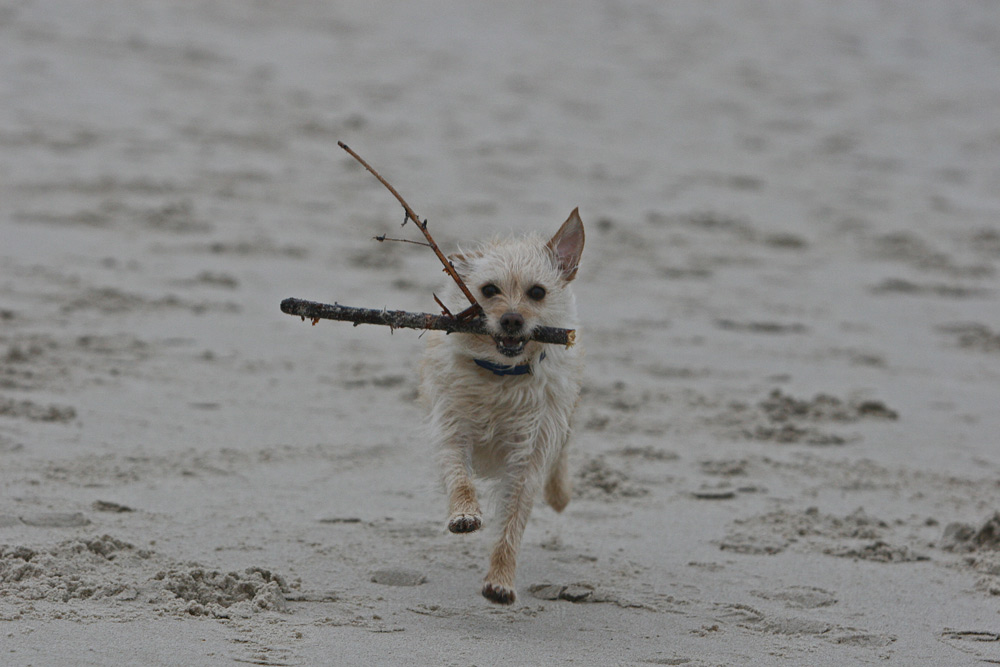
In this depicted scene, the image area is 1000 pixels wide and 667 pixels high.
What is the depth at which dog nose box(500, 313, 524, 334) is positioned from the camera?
12.1ft

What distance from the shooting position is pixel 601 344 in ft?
20.8

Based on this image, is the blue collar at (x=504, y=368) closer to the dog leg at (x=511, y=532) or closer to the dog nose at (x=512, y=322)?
the dog nose at (x=512, y=322)

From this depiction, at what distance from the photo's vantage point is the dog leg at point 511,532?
351cm

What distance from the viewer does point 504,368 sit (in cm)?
382

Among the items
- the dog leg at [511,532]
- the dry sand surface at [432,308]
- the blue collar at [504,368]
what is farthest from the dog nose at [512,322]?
the dry sand surface at [432,308]

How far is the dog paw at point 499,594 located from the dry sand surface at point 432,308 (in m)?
0.03

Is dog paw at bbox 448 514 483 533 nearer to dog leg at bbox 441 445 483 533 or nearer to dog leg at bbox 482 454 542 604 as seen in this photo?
dog leg at bbox 441 445 483 533

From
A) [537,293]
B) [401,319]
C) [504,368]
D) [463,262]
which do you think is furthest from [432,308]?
[401,319]

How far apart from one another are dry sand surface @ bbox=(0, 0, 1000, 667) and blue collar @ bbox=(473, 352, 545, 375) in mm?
375

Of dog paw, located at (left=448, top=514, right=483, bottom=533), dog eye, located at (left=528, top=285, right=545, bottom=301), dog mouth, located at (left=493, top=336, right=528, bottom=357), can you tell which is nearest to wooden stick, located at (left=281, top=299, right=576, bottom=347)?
dog mouth, located at (left=493, top=336, right=528, bottom=357)

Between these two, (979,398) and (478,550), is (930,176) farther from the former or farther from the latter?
(478,550)

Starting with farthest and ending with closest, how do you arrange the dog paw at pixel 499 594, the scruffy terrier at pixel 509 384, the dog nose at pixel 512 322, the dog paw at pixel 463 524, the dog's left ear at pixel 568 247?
the dog's left ear at pixel 568 247, the scruffy terrier at pixel 509 384, the dog nose at pixel 512 322, the dog paw at pixel 499 594, the dog paw at pixel 463 524

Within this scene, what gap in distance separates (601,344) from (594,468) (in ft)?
5.56

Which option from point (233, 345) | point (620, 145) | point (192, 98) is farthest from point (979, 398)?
point (192, 98)
